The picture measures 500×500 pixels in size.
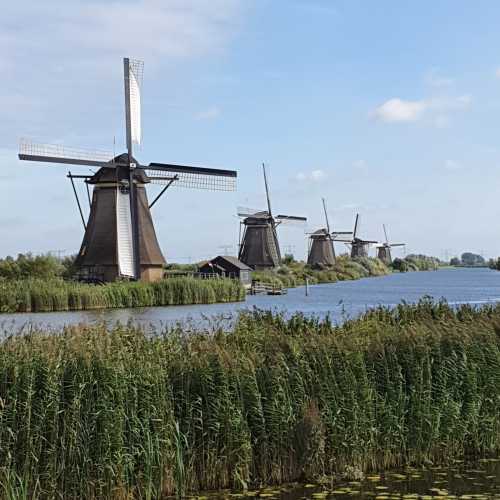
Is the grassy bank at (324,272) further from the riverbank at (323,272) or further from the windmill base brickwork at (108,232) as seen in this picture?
the windmill base brickwork at (108,232)

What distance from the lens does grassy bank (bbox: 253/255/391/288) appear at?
6411 centimetres

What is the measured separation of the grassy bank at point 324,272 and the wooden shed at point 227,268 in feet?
13.4

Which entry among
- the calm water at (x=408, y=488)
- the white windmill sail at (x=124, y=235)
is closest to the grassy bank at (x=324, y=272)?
the white windmill sail at (x=124, y=235)

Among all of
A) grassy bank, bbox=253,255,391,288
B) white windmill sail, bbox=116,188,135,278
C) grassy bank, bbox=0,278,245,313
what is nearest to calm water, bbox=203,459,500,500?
grassy bank, bbox=0,278,245,313

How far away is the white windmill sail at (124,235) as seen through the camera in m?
39.8

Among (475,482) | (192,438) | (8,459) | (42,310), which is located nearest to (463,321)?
(475,482)

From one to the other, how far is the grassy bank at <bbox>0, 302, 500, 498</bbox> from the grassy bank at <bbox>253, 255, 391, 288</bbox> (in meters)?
46.5

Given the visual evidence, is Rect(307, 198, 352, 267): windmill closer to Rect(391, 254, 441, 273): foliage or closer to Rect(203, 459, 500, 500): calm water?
Rect(391, 254, 441, 273): foliage

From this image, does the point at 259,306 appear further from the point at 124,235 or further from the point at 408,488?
the point at 408,488

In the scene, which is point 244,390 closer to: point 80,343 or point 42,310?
point 80,343

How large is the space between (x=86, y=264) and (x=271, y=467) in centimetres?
3400

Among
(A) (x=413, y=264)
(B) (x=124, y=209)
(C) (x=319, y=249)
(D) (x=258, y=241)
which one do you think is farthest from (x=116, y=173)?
(A) (x=413, y=264)

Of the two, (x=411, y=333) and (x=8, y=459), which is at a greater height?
(x=411, y=333)

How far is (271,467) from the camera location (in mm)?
8195
